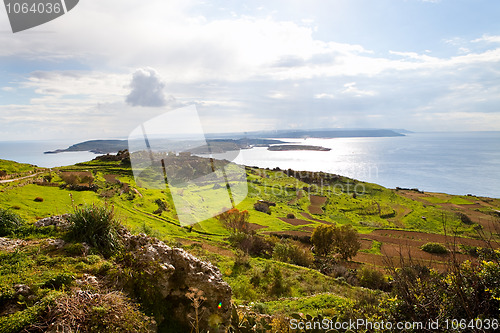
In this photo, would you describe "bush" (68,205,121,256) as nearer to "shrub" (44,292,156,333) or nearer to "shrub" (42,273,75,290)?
"shrub" (42,273,75,290)

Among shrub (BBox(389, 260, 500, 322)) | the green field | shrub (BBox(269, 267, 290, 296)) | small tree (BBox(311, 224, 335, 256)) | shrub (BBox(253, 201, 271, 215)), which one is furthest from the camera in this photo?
shrub (BBox(253, 201, 271, 215))

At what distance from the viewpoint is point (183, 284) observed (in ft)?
17.4

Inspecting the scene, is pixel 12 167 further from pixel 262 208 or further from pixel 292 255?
pixel 262 208

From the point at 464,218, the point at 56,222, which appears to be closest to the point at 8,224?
the point at 56,222

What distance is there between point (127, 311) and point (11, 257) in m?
2.72

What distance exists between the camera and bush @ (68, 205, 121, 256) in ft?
18.2

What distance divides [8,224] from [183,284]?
4.64 metres

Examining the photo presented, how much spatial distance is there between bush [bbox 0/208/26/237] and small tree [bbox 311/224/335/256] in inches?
973

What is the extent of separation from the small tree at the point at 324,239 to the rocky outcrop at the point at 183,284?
73.9 feet

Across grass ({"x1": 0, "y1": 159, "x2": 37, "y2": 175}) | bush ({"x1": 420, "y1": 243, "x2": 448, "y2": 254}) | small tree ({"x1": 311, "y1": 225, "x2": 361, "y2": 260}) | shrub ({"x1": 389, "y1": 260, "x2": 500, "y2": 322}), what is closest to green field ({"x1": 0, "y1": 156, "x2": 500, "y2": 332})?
grass ({"x1": 0, "y1": 159, "x2": 37, "y2": 175})

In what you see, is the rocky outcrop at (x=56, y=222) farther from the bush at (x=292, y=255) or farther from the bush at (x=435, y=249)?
the bush at (x=435, y=249)

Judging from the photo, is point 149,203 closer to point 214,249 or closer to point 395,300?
point 214,249

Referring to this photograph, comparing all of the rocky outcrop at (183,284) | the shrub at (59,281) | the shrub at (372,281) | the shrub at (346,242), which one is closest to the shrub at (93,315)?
the shrub at (59,281)

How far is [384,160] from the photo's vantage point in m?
152
